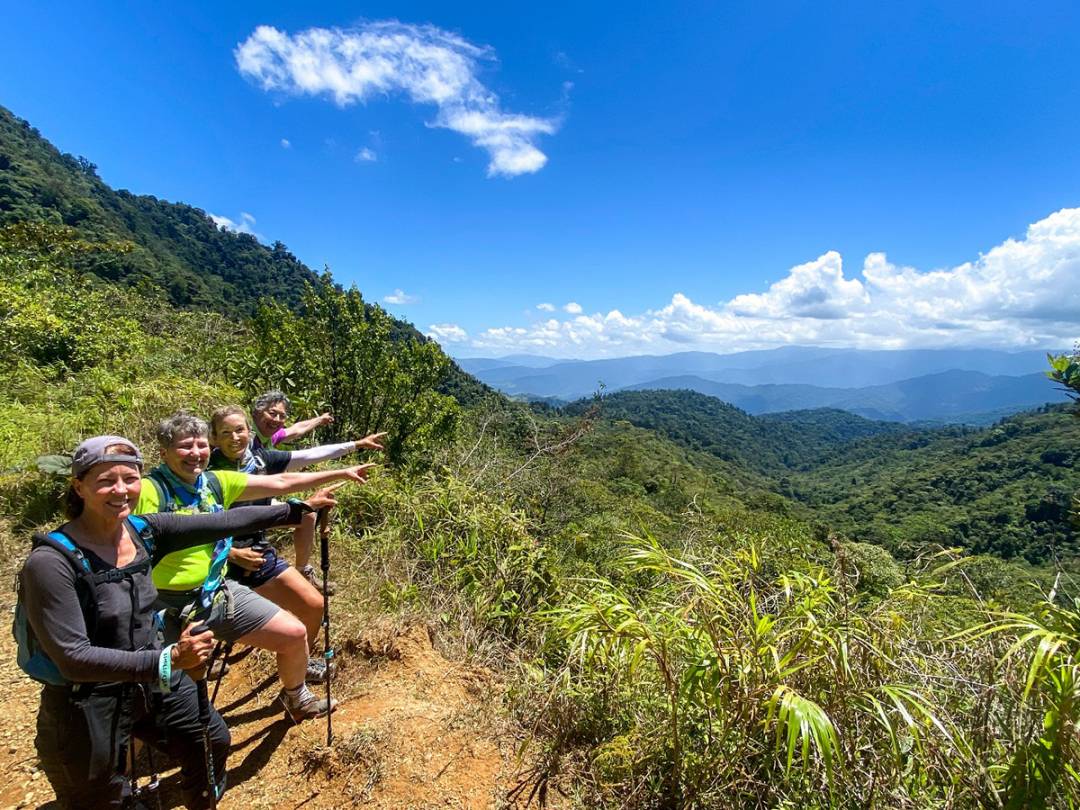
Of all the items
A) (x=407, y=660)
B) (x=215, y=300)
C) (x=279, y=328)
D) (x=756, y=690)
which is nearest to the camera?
(x=756, y=690)

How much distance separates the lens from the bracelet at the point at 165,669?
5.34ft

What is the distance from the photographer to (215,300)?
47.2 metres

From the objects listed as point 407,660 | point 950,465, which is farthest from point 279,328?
point 950,465

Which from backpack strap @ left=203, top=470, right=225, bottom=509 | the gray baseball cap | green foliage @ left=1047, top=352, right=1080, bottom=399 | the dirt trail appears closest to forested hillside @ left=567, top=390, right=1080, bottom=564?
green foliage @ left=1047, top=352, right=1080, bottom=399

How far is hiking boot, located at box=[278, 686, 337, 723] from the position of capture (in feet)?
8.63

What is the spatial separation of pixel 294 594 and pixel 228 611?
1.74 feet

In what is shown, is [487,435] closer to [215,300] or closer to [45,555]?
[45,555]

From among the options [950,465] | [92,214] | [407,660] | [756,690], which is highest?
[92,214]

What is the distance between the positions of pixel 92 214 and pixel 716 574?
66.9 m

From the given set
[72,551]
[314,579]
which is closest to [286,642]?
[72,551]

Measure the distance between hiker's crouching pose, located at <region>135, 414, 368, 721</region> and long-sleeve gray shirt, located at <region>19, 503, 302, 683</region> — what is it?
0.26 m

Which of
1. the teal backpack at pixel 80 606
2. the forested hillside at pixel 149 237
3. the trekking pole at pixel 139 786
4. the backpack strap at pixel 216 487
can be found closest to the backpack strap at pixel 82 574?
the teal backpack at pixel 80 606

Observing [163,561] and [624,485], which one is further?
[624,485]

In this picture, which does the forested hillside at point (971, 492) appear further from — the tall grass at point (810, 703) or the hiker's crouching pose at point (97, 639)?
the hiker's crouching pose at point (97, 639)
